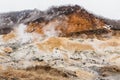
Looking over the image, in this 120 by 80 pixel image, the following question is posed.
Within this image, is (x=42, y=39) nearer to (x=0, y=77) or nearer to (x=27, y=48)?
(x=27, y=48)

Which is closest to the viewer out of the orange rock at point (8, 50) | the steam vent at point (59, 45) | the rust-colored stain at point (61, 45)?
the steam vent at point (59, 45)

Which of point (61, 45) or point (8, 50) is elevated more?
point (61, 45)

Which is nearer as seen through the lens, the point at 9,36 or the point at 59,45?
the point at 59,45

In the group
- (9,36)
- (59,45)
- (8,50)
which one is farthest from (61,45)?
(9,36)

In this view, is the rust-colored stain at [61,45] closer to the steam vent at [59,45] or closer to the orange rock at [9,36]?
the steam vent at [59,45]

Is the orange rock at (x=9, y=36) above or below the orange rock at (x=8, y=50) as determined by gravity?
above

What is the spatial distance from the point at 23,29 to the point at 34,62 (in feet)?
54.0

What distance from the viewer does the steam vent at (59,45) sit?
43.7 meters

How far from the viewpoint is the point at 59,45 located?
53.0 m

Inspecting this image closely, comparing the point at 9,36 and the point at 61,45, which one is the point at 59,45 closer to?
the point at 61,45

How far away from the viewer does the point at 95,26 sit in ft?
207

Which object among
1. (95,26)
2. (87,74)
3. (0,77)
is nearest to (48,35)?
(95,26)

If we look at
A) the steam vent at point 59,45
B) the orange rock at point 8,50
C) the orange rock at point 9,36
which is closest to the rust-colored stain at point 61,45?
the steam vent at point 59,45

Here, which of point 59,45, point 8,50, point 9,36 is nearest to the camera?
point 8,50
